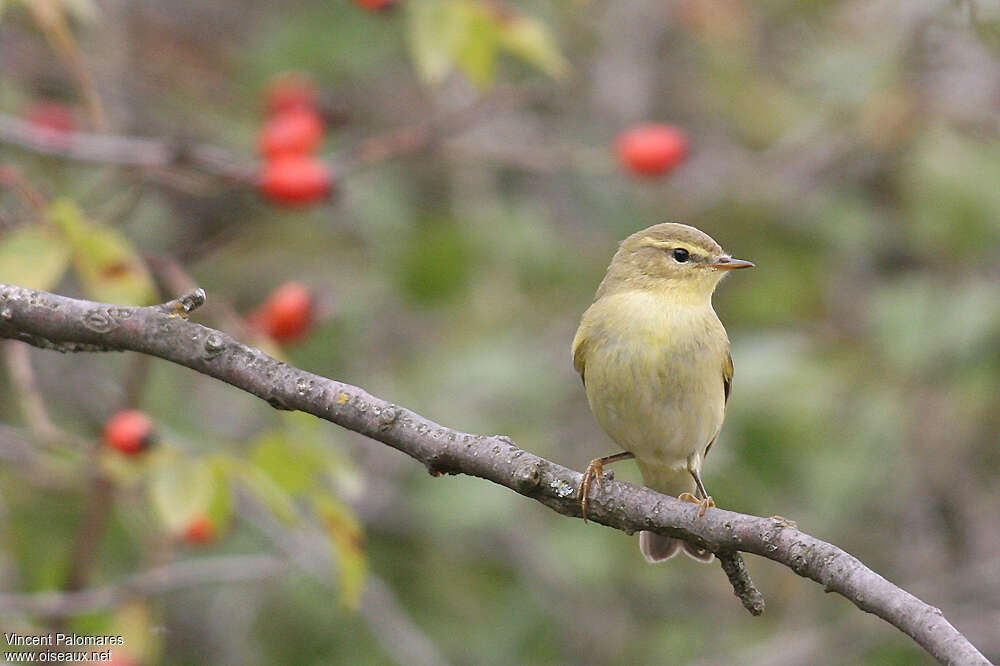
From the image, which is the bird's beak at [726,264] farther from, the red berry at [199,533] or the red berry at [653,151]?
the red berry at [199,533]

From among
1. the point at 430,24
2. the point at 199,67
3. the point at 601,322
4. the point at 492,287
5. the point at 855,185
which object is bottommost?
the point at 601,322

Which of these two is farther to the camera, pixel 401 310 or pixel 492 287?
pixel 401 310

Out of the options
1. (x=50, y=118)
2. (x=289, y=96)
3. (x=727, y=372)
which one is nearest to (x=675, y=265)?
(x=727, y=372)

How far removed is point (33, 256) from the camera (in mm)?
3207

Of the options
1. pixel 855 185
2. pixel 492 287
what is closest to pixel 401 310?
pixel 492 287

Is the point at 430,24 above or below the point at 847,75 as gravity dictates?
below

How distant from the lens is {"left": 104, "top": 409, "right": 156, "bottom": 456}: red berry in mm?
3473

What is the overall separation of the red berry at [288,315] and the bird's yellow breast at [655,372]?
0.92 m

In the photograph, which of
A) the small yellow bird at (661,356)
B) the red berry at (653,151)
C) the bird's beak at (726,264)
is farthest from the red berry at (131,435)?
the red berry at (653,151)

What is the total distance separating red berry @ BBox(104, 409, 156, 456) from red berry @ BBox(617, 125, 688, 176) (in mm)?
2213

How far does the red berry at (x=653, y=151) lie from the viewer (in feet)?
15.5

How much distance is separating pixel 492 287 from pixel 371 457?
119 cm

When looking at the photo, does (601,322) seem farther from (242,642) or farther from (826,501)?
(242,642)

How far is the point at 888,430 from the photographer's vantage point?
17.0 feet
